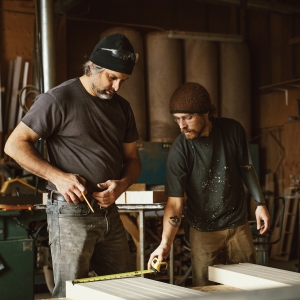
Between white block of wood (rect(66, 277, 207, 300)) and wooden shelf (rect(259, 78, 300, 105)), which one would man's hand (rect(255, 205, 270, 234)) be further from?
wooden shelf (rect(259, 78, 300, 105))

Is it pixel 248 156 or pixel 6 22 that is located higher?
pixel 6 22

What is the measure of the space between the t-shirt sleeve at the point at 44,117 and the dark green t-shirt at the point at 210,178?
0.66m

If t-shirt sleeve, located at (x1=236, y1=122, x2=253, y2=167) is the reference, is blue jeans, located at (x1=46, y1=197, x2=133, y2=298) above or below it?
below

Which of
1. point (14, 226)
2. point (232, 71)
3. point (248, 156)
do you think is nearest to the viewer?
point (248, 156)

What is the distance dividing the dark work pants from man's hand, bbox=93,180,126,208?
22.8 inches

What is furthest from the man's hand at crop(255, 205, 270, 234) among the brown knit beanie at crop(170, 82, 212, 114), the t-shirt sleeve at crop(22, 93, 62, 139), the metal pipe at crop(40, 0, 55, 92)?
the metal pipe at crop(40, 0, 55, 92)

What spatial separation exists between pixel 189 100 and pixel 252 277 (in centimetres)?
94

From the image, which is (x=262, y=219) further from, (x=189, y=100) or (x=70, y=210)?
(x=70, y=210)

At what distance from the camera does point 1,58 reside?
6512mm

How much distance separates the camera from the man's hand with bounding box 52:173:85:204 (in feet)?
7.20

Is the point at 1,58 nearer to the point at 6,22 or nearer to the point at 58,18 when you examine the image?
the point at 6,22

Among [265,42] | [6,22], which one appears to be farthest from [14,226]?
[265,42]

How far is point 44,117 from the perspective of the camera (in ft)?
7.40

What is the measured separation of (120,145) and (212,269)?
72cm
